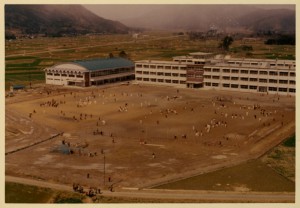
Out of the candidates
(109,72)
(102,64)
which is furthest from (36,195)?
(109,72)

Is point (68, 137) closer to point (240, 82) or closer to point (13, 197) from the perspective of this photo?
point (13, 197)

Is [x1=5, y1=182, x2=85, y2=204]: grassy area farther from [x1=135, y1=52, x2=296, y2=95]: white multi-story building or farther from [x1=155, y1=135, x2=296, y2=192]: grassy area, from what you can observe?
[x1=135, y1=52, x2=296, y2=95]: white multi-story building

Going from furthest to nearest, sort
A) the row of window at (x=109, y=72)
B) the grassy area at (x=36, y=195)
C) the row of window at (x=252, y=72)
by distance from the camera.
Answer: the row of window at (x=109, y=72) → the row of window at (x=252, y=72) → the grassy area at (x=36, y=195)

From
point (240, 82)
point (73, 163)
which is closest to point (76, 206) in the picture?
point (73, 163)

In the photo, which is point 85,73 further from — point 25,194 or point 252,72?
point 25,194

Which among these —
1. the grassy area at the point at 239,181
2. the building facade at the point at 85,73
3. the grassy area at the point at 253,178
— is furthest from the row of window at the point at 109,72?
the grassy area at the point at 239,181

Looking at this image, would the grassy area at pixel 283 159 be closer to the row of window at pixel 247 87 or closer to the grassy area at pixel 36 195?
the grassy area at pixel 36 195

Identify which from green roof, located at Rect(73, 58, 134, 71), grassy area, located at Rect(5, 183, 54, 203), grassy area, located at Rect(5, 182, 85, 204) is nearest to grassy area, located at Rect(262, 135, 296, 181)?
grassy area, located at Rect(5, 182, 85, 204)
